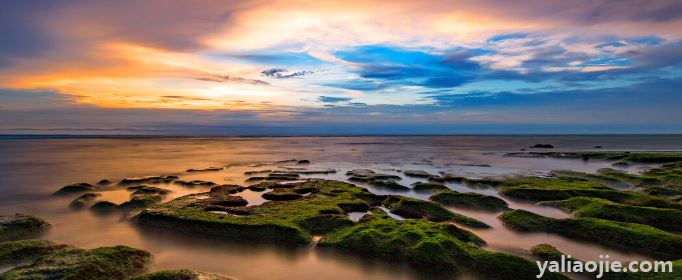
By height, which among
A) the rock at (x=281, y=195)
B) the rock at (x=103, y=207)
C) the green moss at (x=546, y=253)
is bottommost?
the green moss at (x=546, y=253)

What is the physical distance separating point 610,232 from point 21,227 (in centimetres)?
2360

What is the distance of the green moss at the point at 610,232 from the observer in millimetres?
12961

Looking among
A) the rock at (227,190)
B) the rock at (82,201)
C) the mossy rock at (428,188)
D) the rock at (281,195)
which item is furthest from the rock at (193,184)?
the mossy rock at (428,188)

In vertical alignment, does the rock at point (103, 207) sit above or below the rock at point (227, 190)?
below

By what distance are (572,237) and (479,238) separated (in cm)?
395

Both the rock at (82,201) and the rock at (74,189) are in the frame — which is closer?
the rock at (82,201)

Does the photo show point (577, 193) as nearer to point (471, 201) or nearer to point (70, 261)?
point (471, 201)

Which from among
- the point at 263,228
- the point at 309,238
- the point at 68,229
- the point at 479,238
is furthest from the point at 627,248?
the point at 68,229

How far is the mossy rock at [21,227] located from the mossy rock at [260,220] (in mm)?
3588

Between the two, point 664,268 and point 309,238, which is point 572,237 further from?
point 309,238

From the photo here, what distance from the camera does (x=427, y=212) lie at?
17922 millimetres

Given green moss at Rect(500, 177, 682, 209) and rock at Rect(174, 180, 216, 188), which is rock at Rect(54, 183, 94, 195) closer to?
rock at Rect(174, 180, 216, 188)

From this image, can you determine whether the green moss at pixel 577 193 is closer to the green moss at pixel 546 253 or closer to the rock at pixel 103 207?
the green moss at pixel 546 253

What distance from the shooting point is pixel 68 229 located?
15859 mm
